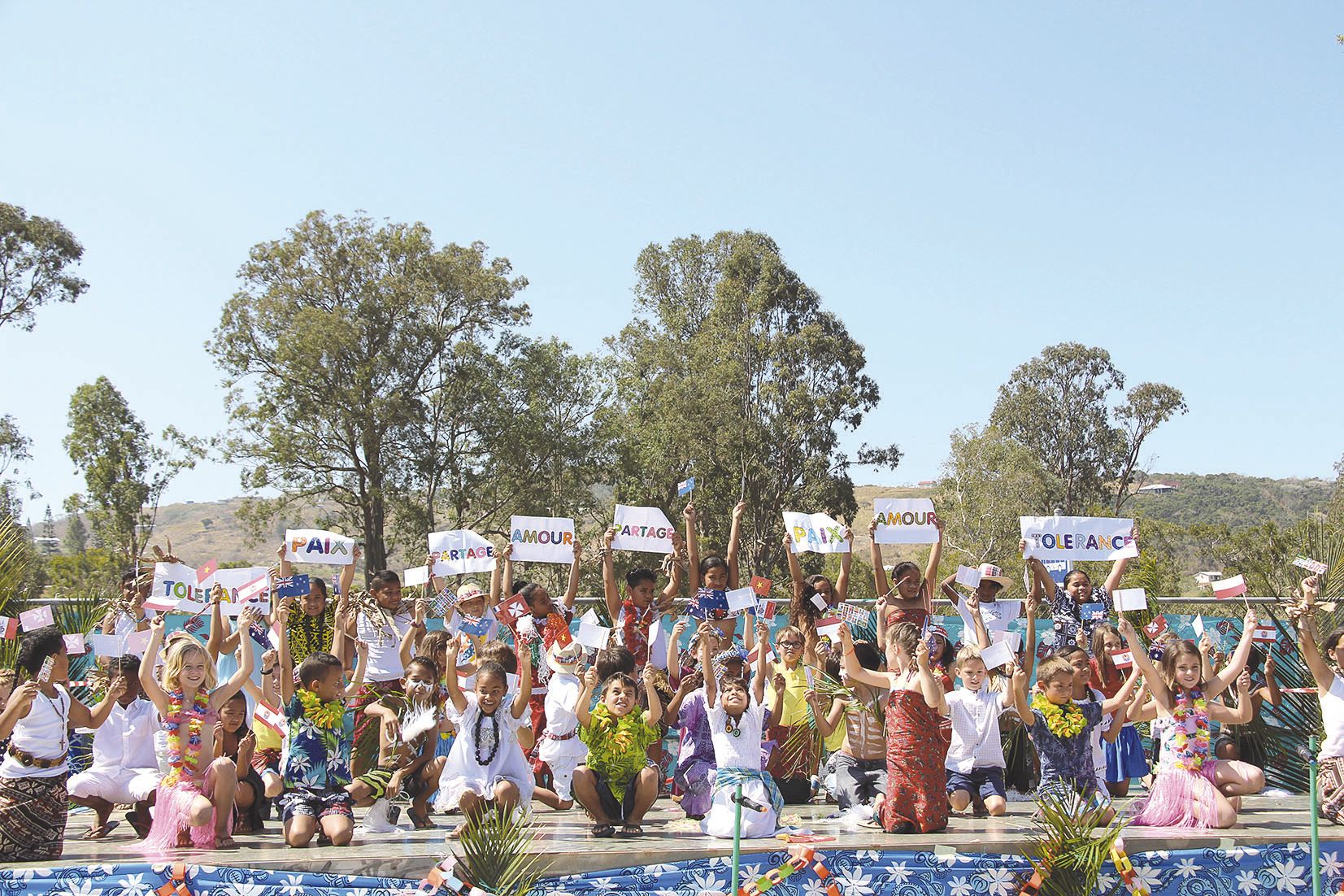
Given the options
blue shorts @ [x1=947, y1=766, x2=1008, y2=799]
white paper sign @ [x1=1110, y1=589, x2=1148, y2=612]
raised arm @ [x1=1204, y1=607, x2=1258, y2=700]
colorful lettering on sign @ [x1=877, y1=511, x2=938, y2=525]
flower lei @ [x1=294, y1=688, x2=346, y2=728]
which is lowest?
blue shorts @ [x1=947, y1=766, x2=1008, y2=799]

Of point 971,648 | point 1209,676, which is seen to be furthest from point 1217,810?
point 971,648

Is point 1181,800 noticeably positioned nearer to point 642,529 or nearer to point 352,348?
point 642,529

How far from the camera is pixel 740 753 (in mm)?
6535

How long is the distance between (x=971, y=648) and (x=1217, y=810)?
1.53 m

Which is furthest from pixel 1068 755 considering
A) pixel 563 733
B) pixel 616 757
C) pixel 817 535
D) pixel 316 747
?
pixel 316 747

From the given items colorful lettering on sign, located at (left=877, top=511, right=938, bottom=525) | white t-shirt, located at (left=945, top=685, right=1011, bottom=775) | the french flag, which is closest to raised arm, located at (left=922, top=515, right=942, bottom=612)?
colorful lettering on sign, located at (left=877, top=511, right=938, bottom=525)

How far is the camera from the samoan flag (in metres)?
7.73

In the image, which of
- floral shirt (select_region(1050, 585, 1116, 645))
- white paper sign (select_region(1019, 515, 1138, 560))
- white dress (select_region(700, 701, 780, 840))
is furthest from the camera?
white paper sign (select_region(1019, 515, 1138, 560))

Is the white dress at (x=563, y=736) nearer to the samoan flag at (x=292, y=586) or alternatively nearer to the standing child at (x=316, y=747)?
the standing child at (x=316, y=747)

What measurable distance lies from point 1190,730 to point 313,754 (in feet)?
15.9

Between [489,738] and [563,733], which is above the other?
[489,738]

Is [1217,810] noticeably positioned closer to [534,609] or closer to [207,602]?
[534,609]

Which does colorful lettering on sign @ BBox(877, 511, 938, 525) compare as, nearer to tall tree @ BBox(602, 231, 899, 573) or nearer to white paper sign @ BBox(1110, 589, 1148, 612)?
white paper sign @ BBox(1110, 589, 1148, 612)

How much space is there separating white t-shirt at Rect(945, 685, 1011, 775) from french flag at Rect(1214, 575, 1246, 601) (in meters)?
1.56
